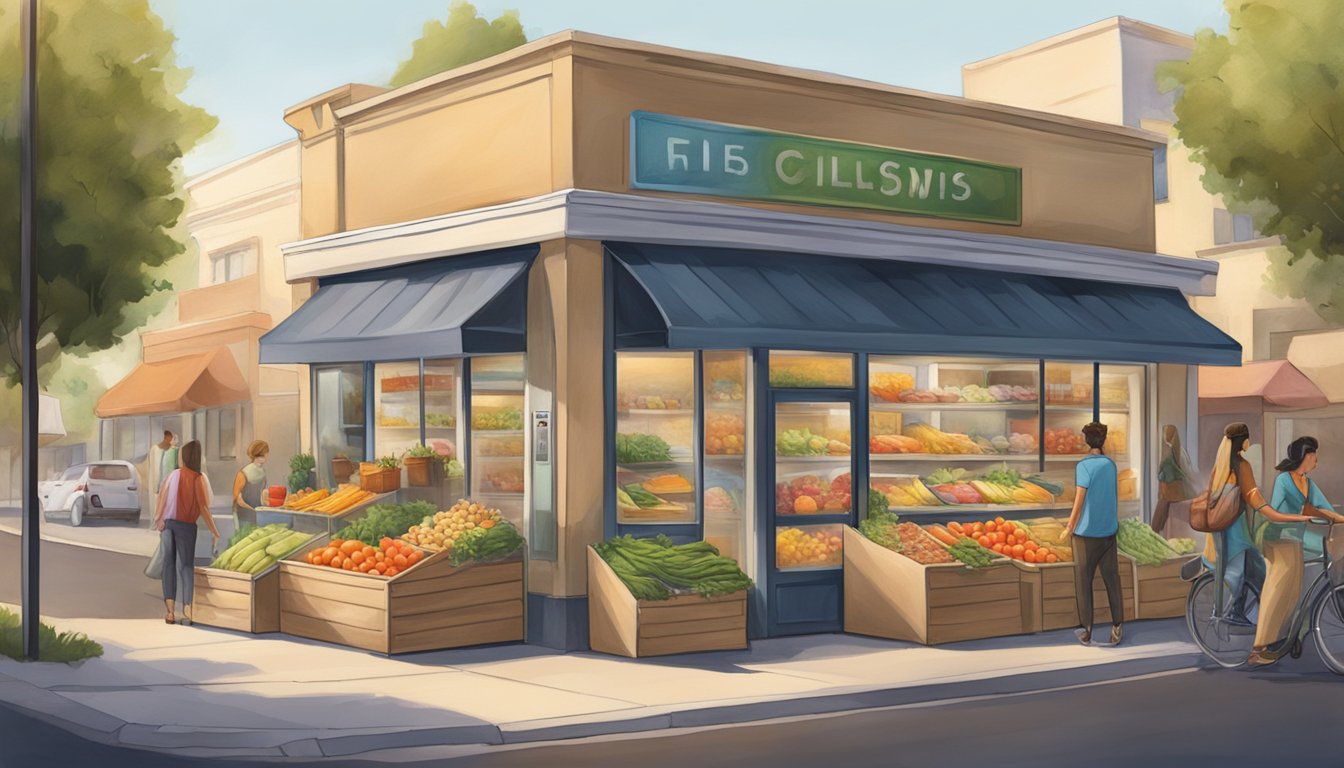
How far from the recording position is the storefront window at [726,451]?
54.3 feet

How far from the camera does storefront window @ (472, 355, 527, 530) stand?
16.7 m

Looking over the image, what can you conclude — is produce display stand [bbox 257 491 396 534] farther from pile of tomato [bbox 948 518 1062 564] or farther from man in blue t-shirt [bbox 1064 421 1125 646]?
man in blue t-shirt [bbox 1064 421 1125 646]

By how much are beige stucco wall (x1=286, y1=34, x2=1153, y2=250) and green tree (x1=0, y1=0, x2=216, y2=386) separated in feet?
27.8

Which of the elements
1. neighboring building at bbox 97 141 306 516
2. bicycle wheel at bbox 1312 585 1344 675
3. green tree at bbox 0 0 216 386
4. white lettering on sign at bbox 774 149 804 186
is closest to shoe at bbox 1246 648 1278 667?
bicycle wheel at bbox 1312 585 1344 675

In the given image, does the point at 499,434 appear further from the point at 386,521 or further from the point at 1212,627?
the point at 1212,627

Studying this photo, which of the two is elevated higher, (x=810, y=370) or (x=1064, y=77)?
(x=1064, y=77)

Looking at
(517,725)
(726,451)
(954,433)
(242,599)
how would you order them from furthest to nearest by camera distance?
(954,433) → (242,599) → (726,451) → (517,725)

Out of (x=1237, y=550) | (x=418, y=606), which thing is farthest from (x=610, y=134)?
(x=1237, y=550)

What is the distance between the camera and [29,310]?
47.2 ft

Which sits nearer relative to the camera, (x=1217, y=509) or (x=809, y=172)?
(x=1217, y=509)

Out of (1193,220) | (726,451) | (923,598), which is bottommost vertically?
(923,598)

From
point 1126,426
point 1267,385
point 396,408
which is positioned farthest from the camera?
point 1267,385

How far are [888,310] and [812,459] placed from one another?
1.73 m

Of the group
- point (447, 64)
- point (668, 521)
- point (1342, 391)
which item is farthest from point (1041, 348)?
point (447, 64)
